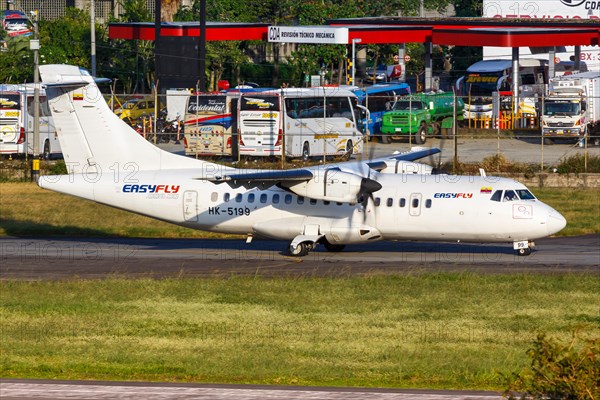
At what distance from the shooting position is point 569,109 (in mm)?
54281

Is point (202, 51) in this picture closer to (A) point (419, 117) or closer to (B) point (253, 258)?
(A) point (419, 117)

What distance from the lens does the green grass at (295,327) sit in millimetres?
17109

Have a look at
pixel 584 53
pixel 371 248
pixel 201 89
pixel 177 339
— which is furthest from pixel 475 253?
pixel 584 53

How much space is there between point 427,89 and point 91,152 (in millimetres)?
37114

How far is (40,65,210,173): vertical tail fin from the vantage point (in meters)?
29.9

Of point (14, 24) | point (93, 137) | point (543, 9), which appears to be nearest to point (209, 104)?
point (93, 137)

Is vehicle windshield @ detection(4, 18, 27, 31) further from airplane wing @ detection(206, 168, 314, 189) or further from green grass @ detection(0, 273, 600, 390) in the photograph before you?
green grass @ detection(0, 273, 600, 390)

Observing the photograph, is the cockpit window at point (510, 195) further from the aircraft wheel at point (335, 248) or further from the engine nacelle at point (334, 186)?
the aircraft wheel at point (335, 248)

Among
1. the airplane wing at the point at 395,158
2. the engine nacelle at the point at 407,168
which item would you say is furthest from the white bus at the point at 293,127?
the engine nacelle at the point at 407,168

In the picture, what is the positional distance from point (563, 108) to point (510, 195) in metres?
27.9

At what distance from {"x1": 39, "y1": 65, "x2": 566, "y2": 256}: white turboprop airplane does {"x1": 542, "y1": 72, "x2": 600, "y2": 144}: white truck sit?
1023 inches

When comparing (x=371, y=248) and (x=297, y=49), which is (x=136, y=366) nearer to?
(x=371, y=248)

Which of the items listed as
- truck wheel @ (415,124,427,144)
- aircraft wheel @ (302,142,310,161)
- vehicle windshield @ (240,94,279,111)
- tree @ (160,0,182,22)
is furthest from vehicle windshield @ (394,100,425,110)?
tree @ (160,0,182,22)

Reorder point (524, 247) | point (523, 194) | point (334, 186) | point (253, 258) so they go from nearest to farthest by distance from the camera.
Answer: point (334, 186) → point (523, 194) → point (524, 247) → point (253, 258)
